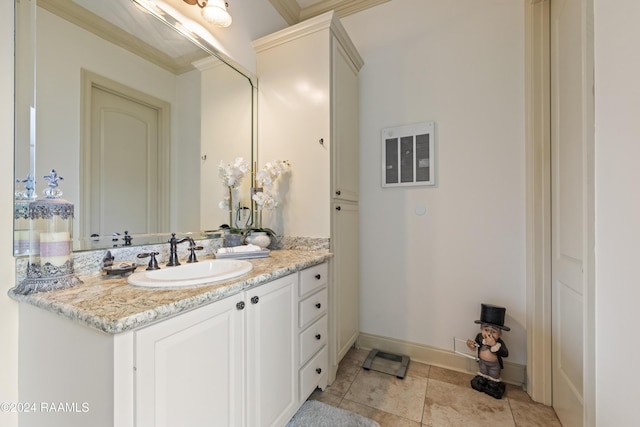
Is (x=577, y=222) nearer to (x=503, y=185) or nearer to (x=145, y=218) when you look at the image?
(x=503, y=185)

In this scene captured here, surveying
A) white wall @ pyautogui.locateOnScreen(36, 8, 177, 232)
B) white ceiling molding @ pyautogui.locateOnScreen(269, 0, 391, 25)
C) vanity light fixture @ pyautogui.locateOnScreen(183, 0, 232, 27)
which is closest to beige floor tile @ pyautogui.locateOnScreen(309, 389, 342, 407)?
white wall @ pyautogui.locateOnScreen(36, 8, 177, 232)

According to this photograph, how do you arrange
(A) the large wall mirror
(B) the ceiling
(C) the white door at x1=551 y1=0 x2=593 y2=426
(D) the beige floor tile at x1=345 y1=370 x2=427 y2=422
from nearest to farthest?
1. (A) the large wall mirror
2. (B) the ceiling
3. (C) the white door at x1=551 y1=0 x2=593 y2=426
4. (D) the beige floor tile at x1=345 y1=370 x2=427 y2=422

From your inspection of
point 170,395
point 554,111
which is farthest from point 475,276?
point 170,395

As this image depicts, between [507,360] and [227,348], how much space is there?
1.78 meters

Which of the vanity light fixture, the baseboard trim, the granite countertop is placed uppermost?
the vanity light fixture

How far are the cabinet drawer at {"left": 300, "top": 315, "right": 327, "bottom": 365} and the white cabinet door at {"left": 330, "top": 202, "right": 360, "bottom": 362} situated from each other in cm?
15

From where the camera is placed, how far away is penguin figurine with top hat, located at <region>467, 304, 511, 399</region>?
1521 millimetres

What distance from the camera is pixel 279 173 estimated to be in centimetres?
167

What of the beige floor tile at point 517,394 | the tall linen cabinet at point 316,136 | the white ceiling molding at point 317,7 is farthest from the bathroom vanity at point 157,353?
the white ceiling molding at point 317,7

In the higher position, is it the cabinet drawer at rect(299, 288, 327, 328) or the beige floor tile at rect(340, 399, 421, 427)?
the cabinet drawer at rect(299, 288, 327, 328)

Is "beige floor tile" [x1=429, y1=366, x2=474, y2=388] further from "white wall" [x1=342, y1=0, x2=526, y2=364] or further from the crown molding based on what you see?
the crown molding

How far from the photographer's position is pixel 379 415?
1371mm

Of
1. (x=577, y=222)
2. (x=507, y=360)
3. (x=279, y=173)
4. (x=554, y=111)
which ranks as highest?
(x=554, y=111)

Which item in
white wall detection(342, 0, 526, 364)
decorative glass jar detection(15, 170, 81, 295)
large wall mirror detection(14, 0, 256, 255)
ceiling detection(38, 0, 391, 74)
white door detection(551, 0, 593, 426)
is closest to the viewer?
decorative glass jar detection(15, 170, 81, 295)
